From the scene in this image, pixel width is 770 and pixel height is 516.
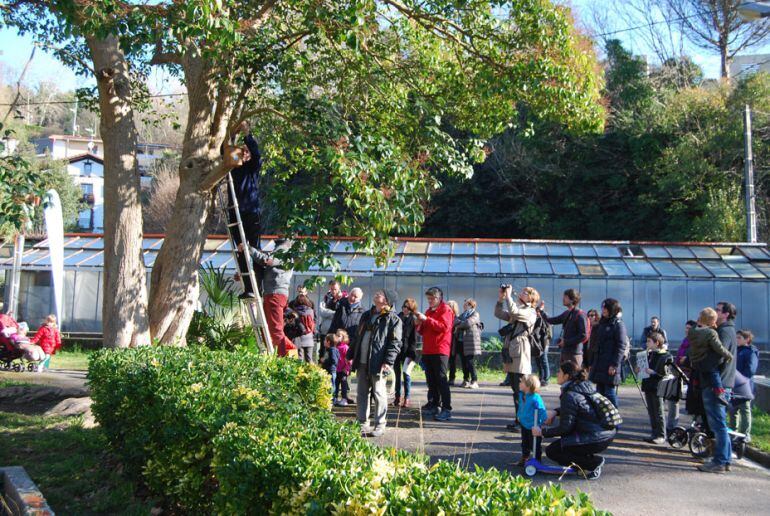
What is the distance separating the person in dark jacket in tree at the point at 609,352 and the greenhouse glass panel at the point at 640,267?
11289 millimetres

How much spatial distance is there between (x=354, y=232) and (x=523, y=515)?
6772mm

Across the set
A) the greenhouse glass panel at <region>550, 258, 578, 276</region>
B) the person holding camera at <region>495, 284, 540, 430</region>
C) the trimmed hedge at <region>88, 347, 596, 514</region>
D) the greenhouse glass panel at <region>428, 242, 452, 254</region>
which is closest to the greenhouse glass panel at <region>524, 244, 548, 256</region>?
the greenhouse glass panel at <region>550, 258, 578, 276</region>

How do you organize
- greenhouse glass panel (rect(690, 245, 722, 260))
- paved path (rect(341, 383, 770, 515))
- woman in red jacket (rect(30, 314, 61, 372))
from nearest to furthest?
paved path (rect(341, 383, 770, 515)) < woman in red jacket (rect(30, 314, 61, 372)) < greenhouse glass panel (rect(690, 245, 722, 260))

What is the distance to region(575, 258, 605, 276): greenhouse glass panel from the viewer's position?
20.9m

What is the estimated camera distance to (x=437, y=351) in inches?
435

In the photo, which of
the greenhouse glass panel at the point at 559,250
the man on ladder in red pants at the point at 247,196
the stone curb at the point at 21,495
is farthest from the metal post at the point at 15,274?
the stone curb at the point at 21,495

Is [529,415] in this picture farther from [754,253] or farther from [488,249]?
[754,253]

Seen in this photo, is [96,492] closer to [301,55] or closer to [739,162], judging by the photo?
[301,55]

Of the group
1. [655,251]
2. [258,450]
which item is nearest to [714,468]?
[258,450]

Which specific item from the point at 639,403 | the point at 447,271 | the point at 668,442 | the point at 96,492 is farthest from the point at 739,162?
the point at 96,492

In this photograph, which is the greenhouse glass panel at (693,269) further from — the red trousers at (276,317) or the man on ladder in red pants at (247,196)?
the man on ladder in red pants at (247,196)

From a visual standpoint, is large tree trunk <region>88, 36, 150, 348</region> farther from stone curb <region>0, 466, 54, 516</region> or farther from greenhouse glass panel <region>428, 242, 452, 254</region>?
greenhouse glass panel <region>428, 242, 452, 254</region>

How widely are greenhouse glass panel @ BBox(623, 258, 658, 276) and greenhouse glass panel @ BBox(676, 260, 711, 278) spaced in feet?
2.78

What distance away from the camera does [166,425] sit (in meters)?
6.21
